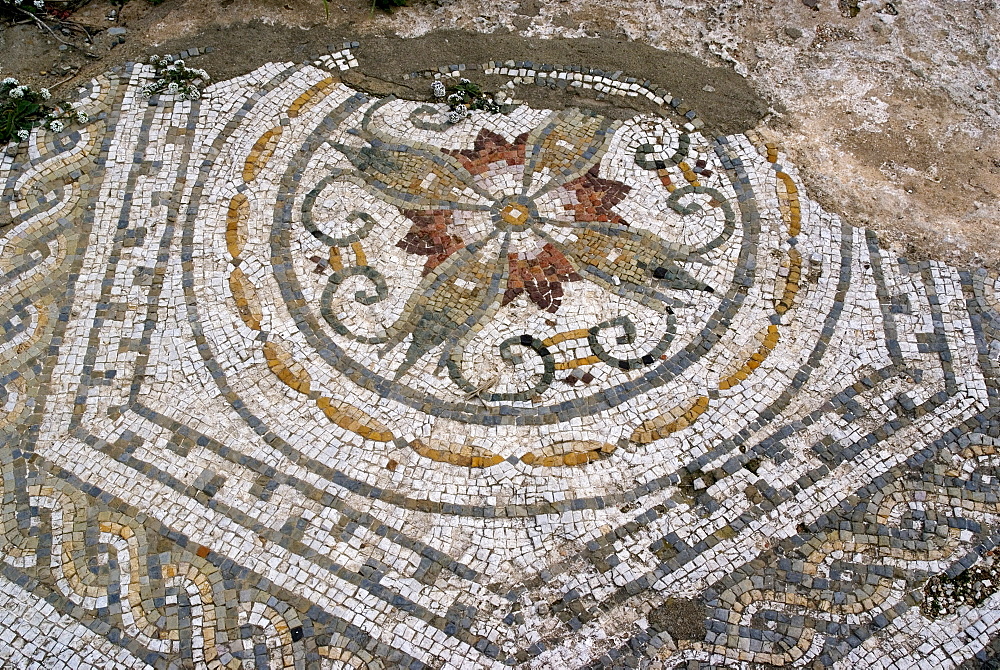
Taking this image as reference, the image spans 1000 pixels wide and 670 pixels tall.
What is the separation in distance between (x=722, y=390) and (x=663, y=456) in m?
0.74

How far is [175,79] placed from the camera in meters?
7.68

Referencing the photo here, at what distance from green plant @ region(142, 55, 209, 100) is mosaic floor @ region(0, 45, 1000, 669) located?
0.44 feet

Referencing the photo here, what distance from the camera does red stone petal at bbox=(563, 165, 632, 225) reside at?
709 centimetres

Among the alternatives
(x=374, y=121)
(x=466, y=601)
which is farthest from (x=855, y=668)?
(x=374, y=121)

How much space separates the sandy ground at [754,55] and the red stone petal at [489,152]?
Answer: 0.59 metres

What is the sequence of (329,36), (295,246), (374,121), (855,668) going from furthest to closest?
(329,36)
(374,121)
(295,246)
(855,668)

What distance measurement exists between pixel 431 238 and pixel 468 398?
156 cm

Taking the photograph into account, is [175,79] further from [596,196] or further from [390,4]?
[596,196]

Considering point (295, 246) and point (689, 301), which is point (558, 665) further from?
point (295, 246)

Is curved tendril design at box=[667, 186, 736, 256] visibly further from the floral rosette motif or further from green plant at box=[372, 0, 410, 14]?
green plant at box=[372, 0, 410, 14]

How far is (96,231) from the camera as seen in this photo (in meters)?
6.89

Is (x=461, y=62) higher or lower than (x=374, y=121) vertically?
higher

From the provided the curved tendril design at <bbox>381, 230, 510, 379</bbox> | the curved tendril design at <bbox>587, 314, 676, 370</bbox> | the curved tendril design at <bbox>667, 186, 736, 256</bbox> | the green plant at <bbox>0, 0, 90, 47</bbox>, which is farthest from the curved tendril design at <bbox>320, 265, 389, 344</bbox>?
the green plant at <bbox>0, 0, 90, 47</bbox>

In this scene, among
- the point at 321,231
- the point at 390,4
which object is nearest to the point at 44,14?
the point at 390,4
